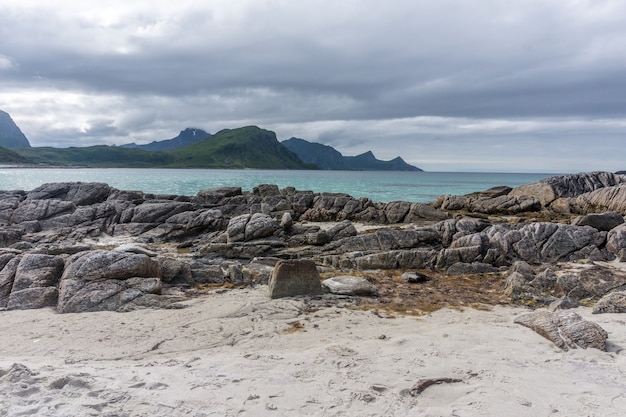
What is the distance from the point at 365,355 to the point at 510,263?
12.1 metres

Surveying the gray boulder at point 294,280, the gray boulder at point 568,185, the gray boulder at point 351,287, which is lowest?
the gray boulder at point 351,287

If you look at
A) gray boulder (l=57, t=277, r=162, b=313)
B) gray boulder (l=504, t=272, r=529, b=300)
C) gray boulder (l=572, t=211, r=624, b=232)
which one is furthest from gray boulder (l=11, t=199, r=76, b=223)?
gray boulder (l=572, t=211, r=624, b=232)

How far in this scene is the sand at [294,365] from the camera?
19.4 ft

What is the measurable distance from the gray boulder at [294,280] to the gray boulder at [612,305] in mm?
7766

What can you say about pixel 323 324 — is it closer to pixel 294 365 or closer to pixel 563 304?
pixel 294 365

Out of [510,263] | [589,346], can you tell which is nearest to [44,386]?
[589,346]

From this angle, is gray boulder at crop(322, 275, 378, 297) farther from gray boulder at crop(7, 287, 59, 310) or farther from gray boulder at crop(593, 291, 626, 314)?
gray boulder at crop(7, 287, 59, 310)

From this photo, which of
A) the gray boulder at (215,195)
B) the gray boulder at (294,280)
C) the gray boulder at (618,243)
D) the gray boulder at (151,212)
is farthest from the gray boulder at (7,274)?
the gray boulder at (215,195)

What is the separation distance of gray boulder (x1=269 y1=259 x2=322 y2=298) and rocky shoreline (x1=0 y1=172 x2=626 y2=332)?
7.07 ft

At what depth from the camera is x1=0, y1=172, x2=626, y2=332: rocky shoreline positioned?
1245 centimetres

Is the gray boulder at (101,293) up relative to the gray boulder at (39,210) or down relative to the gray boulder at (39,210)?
down

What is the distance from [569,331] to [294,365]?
5.86 meters

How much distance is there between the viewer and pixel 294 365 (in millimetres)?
7457

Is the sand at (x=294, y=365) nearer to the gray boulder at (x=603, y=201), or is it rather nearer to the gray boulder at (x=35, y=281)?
the gray boulder at (x=35, y=281)
